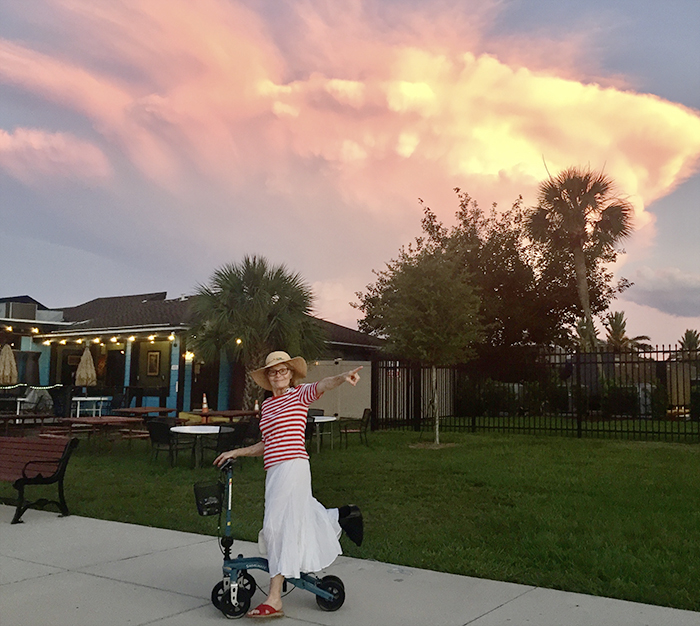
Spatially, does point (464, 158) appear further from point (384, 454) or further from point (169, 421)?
point (169, 421)

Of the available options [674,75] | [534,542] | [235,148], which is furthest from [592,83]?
[534,542]

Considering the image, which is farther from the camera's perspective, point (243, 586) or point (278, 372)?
point (278, 372)

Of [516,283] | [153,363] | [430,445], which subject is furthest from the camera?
[516,283]

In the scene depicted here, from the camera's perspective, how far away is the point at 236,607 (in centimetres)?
423

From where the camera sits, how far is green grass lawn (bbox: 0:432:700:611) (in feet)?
18.3

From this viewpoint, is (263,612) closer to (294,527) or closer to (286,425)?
(294,527)

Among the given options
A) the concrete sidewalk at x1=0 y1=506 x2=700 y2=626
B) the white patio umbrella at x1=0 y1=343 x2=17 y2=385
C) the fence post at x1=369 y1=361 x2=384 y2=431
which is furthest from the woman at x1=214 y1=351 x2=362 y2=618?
the white patio umbrella at x1=0 y1=343 x2=17 y2=385

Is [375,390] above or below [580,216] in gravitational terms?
below

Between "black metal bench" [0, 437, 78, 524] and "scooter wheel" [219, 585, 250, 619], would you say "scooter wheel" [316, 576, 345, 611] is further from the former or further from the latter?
"black metal bench" [0, 437, 78, 524]

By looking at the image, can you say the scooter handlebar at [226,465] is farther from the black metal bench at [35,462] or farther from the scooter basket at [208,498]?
the black metal bench at [35,462]

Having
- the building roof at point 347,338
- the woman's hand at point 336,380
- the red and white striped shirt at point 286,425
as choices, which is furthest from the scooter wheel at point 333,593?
the building roof at point 347,338

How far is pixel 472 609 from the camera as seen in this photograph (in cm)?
451

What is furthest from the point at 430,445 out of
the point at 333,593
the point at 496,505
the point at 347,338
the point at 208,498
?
the point at 208,498

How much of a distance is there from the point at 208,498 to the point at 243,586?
569 millimetres
